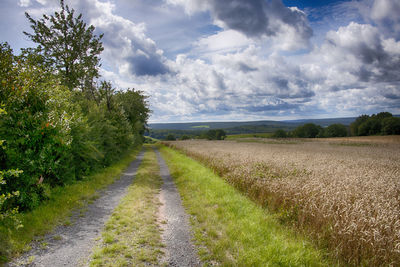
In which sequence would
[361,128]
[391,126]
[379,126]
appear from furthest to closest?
1. [361,128]
2. [379,126]
3. [391,126]

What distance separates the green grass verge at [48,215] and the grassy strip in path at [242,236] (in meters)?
4.28

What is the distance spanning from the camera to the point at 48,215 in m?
6.47

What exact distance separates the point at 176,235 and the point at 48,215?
429 cm

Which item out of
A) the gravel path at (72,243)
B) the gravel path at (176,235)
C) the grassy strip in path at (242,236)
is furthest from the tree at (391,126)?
the gravel path at (72,243)

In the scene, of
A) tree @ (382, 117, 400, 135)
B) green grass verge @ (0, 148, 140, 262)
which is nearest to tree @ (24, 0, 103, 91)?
green grass verge @ (0, 148, 140, 262)

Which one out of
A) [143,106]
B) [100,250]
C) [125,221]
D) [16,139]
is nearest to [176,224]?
[125,221]

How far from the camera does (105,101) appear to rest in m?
22.8

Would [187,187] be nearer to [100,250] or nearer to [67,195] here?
[67,195]

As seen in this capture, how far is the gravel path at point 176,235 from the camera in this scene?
181 inches

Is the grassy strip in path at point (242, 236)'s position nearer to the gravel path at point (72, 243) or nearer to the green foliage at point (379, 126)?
the gravel path at point (72, 243)

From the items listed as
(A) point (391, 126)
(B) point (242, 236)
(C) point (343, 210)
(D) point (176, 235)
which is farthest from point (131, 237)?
(A) point (391, 126)

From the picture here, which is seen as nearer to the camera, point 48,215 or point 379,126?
point 48,215

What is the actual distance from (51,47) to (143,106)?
26.2 m

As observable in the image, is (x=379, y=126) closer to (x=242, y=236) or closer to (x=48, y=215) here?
(x=242, y=236)
